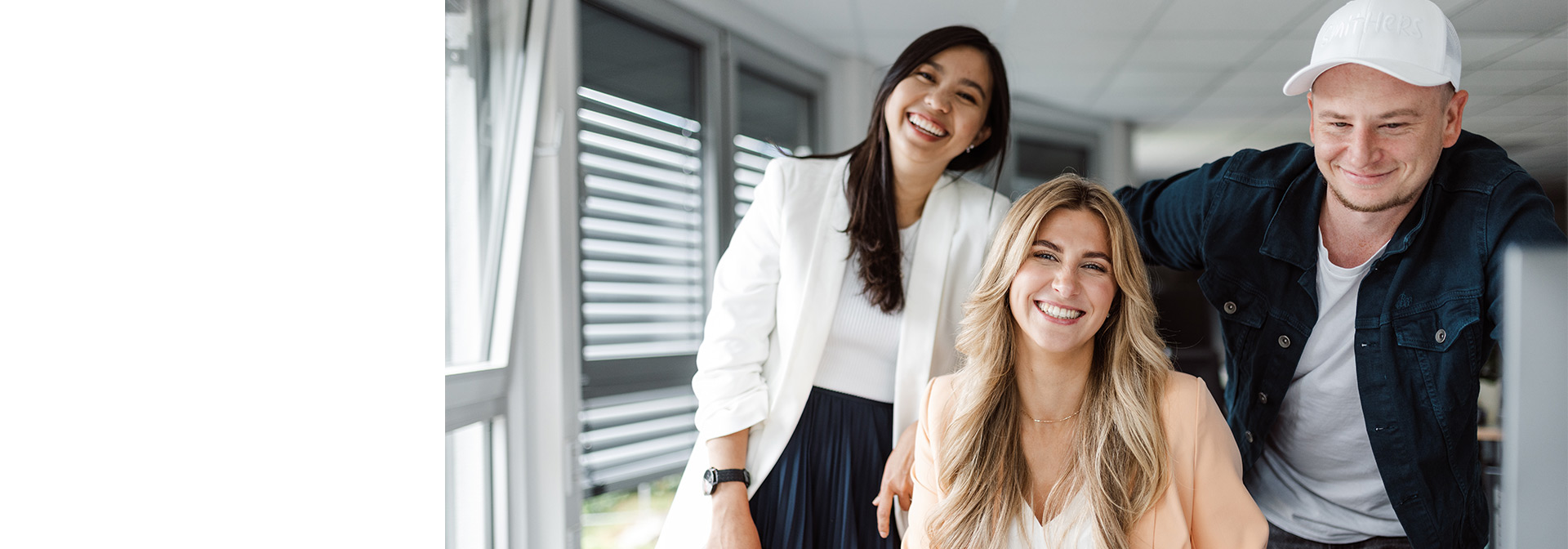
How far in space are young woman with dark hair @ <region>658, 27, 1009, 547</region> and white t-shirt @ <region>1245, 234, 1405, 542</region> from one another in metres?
0.57

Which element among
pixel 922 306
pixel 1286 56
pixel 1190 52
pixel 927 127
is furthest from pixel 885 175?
pixel 1286 56

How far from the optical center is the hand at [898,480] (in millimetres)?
1391

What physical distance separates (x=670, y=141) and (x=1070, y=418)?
1371mm

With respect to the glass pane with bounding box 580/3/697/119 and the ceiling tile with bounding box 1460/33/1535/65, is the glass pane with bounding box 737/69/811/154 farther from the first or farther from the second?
the ceiling tile with bounding box 1460/33/1535/65

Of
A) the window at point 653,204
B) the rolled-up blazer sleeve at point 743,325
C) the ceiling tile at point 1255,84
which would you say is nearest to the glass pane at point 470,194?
the window at point 653,204

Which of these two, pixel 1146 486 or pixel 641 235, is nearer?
pixel 1146 486

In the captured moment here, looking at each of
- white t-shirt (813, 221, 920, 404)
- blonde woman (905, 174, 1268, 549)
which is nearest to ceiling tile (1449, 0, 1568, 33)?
blonde woman (905, 174, 1268, 549)

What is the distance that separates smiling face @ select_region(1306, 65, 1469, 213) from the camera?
1.11m

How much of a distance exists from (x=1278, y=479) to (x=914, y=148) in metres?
0.89

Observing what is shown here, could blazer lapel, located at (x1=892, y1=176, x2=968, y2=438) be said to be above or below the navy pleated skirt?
above

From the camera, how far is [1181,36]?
1.46 meters
